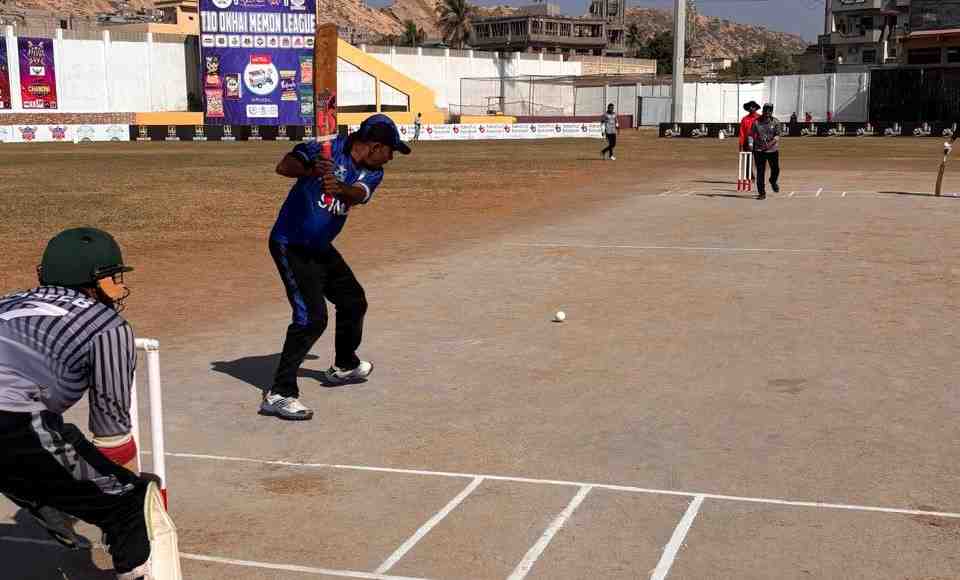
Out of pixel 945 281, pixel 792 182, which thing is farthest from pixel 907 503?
pixel 792 182

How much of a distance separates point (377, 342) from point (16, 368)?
6086mm

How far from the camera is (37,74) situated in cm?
6956

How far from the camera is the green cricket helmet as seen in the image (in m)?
3.89

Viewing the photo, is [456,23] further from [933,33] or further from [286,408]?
[286,408]

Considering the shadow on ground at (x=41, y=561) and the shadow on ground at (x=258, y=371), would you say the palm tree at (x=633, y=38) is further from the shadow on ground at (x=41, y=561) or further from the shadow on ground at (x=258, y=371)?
the shadow on ground at (x=41, y=561)

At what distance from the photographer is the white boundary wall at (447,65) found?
9162 cm

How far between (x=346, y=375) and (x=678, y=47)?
199 feet

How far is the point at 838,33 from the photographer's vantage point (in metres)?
122

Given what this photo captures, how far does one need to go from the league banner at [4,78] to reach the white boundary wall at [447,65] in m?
31.1

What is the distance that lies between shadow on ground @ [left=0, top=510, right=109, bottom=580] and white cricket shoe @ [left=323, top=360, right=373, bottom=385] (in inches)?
124

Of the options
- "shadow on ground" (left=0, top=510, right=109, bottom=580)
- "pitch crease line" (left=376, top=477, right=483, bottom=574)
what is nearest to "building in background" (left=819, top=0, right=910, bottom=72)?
"pitch crease line" (left=376, top=477, right=483, bottom=574)

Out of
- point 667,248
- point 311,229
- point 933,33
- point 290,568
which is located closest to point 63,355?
point 290,568

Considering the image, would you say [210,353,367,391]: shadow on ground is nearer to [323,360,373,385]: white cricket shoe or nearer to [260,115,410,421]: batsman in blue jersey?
[323,360,373,385]: white cricket shoe

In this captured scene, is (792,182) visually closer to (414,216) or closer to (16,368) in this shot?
(414,216)
